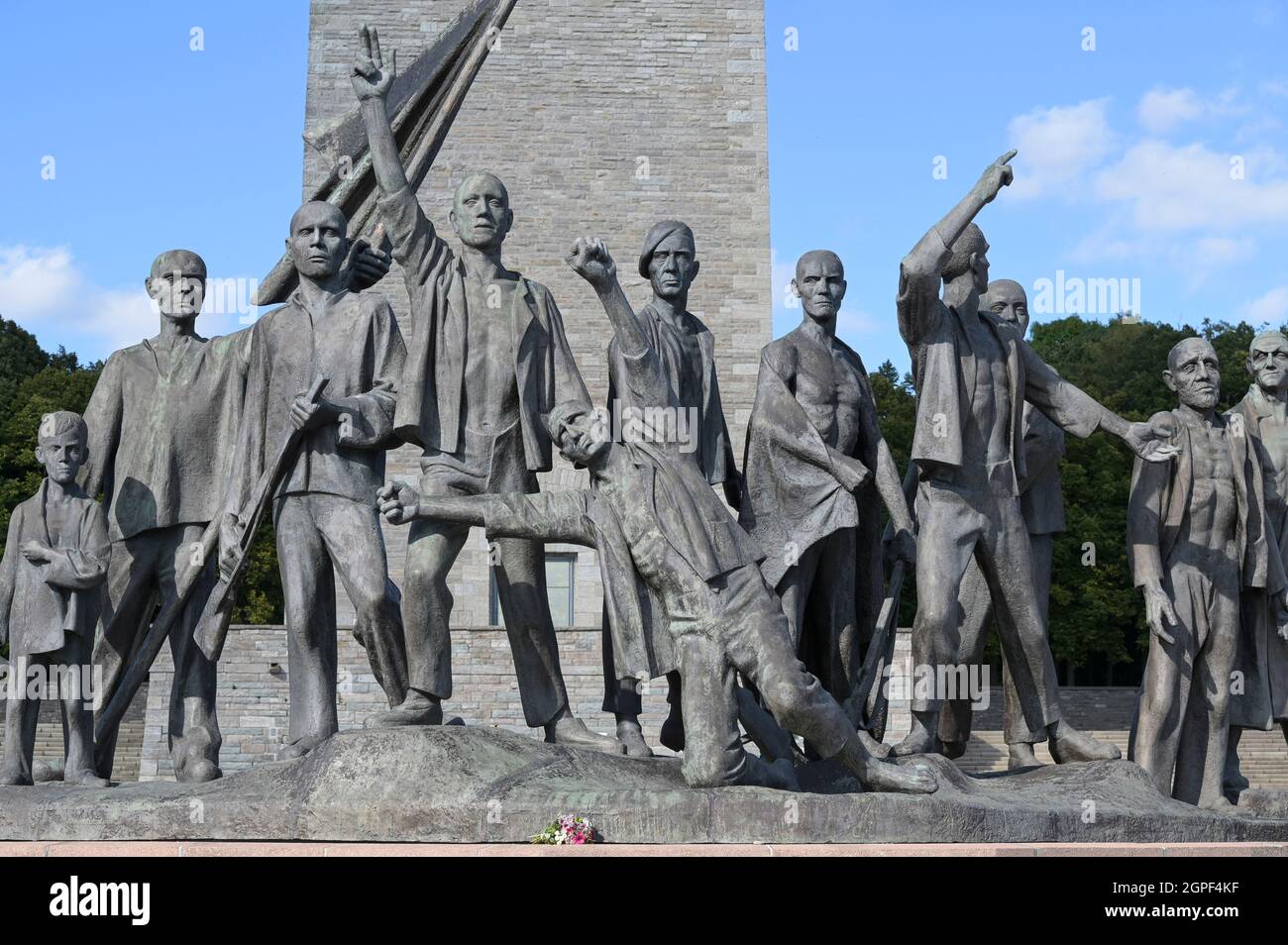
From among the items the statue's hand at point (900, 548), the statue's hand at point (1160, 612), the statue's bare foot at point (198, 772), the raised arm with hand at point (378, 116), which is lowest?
the statue's bare foot at point (198, 772)

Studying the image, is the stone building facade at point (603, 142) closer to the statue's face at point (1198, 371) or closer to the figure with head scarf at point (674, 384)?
the statue's face at point (1198, 371)

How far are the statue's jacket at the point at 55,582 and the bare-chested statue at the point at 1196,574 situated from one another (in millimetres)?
5993

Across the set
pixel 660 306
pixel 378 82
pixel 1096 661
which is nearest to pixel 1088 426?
pixel 660 306

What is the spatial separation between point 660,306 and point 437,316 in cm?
134

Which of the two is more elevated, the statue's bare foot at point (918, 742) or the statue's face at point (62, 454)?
the statue's face at point (62, 454)

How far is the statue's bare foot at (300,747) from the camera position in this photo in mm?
9594

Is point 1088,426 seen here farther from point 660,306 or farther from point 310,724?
point 310,724

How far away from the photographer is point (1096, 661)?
44000mm

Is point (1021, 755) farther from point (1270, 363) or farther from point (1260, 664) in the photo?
point (1270, 363)

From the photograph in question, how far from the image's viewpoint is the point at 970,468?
10430 mm

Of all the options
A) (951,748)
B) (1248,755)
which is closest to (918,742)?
(951,748)

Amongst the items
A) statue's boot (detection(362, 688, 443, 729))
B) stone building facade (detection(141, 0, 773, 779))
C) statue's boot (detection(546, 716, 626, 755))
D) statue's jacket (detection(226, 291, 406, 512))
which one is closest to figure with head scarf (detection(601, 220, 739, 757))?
statue's boot (detection(546, 716, 626, 755))

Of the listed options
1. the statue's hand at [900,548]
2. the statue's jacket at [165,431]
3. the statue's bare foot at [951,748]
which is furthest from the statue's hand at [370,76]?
the statue's bare foot at [951,748]

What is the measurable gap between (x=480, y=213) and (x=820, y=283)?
2006 millimetres
